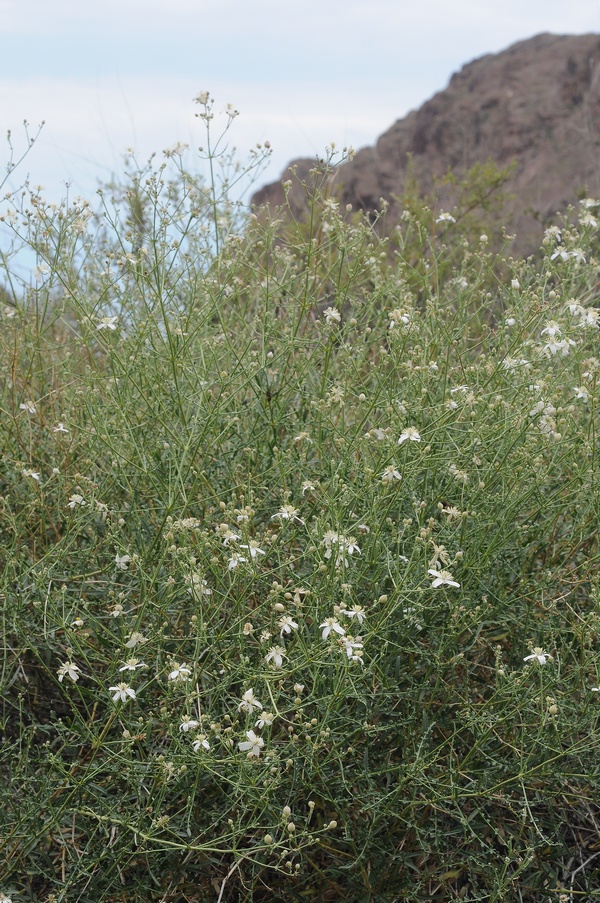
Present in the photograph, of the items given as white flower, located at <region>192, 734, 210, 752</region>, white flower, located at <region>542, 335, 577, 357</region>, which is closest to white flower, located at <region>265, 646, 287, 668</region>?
white flower, located at <region>192, 734, 210, 752</region>

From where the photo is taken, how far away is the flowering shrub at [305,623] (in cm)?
266

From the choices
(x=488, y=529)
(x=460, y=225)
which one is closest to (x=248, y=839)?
(x=488, y=529)

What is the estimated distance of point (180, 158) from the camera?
11.9 feet

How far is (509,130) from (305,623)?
36.8ft

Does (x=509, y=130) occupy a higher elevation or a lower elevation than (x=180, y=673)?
higher

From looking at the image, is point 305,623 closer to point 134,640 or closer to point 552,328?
point 134,640

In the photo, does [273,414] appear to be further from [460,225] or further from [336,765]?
[460,225]

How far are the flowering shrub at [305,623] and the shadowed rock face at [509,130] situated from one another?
7.93 meters

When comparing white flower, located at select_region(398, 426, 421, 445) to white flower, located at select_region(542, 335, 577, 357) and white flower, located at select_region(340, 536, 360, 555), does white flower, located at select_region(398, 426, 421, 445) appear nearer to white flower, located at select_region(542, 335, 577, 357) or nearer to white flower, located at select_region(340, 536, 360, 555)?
white flower, located at select_region(340, 536, 360, 555)

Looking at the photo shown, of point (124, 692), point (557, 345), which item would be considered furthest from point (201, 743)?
point (557, 345)

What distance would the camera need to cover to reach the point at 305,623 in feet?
9.51

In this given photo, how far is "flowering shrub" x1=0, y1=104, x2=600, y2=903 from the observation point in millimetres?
2662

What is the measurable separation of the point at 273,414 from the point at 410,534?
73 cm

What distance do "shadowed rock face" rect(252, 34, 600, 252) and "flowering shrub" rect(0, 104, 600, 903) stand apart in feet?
26.0
